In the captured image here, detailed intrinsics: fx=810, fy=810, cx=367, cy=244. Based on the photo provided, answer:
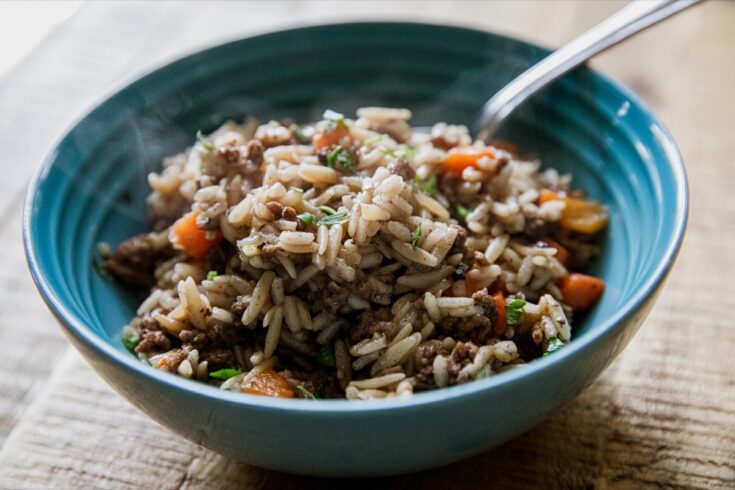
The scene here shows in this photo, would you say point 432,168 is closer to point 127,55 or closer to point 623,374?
point 623,374

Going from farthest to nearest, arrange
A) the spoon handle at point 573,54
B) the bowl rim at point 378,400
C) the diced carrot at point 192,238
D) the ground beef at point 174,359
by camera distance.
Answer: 1. the spoon handle at point 573,54
2. the diced carrot at point 192,238
3. the ground beef at point 174,359
4. the bowl rim at point 378,400

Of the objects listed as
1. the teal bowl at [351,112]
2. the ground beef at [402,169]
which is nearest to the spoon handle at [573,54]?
the teal bowl at [351,112]

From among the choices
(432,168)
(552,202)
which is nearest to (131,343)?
(432,168)

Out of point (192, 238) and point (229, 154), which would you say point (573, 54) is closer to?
point (229, 154)

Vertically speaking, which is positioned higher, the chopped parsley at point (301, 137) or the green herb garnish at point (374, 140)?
the green herb garnish at point (374, 140)

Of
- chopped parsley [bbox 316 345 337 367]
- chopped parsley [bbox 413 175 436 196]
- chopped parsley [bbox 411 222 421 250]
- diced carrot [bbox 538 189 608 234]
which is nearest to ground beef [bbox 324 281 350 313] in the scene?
chopped parsley [bbox 316 345 337 367]

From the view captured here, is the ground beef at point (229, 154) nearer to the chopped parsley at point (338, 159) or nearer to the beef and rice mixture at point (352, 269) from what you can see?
the beef and rice mixture at point (352, 269)

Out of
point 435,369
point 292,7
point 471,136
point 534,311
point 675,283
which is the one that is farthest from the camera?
point 292,7
